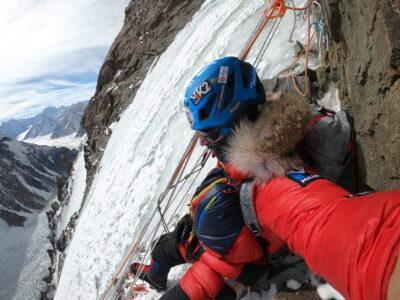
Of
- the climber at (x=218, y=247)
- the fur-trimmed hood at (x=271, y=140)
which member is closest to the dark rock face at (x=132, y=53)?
the climber at (x=218, y=247)

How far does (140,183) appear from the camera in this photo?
A: 9.14 m

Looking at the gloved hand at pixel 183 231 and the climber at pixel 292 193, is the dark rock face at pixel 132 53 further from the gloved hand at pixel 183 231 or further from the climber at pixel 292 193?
the climber at pixel 292 193

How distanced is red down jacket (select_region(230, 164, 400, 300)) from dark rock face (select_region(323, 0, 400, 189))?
0.76m

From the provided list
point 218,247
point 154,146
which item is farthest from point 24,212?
point 218,247

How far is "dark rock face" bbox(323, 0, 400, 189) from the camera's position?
7.55 ft

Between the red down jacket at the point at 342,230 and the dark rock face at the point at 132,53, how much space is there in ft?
48.1

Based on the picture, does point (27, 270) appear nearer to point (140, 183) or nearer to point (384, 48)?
point (140, 183)

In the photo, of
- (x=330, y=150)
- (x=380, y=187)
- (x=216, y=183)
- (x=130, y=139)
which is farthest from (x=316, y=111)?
(x=130, y=139)

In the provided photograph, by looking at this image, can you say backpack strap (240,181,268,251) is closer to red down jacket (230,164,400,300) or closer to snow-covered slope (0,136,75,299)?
red down jacket (230,164,400,300)

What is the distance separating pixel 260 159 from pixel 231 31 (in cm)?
852

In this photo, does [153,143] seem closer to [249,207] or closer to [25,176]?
[249,207]

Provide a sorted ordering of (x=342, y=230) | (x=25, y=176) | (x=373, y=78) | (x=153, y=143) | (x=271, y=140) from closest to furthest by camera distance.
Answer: (x=342, y=230) < (x=271, y=140) < (x=373, y=78) < (x=153, y=143) < (x=25, y=176)

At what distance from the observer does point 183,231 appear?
12.7 feet

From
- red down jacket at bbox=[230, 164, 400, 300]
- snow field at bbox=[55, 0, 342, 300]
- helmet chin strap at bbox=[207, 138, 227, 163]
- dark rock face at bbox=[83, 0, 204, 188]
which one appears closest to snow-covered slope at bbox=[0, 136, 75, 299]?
dark rock face at bbox=[83, 0, 204, 188]
